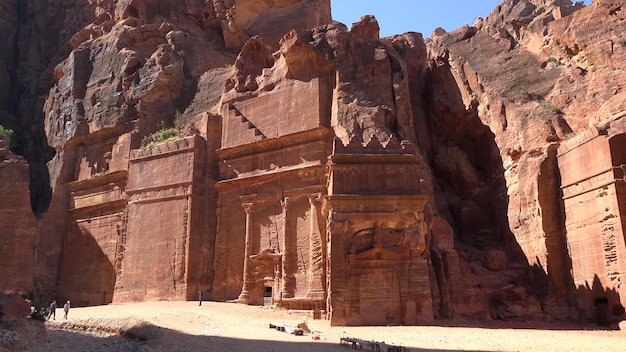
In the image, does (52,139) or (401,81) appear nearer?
(401,81)

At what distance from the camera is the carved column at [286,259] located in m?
24.0

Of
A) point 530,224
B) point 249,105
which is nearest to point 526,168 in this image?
point 530,224

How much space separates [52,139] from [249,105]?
49.9 ft

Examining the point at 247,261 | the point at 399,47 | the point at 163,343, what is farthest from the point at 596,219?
the point at 163,343

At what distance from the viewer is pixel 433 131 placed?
33625 mm

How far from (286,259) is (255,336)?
372 inches

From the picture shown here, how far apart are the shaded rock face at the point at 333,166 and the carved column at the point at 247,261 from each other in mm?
92

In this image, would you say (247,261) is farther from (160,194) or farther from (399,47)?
(399,47)

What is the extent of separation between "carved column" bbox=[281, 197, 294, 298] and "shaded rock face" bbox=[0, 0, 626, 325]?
0.21 ft

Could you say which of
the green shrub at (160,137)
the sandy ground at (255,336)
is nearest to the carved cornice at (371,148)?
the sandy ground at (255,336)

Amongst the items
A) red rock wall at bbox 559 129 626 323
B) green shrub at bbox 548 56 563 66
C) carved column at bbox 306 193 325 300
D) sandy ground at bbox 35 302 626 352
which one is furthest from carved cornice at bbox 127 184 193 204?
green shrub at bbox 548 56 563 66

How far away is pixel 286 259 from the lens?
80.9 ft

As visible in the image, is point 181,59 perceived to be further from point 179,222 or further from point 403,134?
point 403,134

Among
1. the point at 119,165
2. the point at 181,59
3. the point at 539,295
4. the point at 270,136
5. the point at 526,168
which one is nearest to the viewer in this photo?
the point at 539,295
